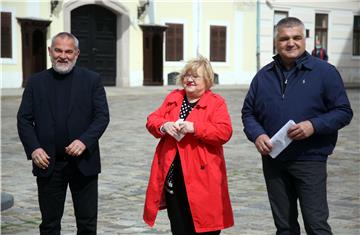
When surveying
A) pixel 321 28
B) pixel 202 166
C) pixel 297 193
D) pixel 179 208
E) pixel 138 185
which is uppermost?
pixel 321 28

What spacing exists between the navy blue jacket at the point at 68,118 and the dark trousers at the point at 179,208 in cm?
56

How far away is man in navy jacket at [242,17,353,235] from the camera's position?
13.4 feet

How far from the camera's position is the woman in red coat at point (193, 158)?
4.25 meters

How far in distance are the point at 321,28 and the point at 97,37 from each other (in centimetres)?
1243

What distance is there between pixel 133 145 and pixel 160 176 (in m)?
6.87

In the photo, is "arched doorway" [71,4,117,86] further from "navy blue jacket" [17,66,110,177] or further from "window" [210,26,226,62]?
"navy blue jacket" [17,66,110,177]

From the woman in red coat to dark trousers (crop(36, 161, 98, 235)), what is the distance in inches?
17.1

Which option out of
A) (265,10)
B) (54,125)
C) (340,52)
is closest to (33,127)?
(54,125)

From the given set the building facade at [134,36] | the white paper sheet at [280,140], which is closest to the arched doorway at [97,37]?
the building facade at [134,36]

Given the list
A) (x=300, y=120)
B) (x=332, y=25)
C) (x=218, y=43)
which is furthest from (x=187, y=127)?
(x=332, y=25)

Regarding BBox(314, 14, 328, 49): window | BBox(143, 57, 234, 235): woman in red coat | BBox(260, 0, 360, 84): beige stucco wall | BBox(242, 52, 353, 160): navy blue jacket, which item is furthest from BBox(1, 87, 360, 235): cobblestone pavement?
BBox(314, 14, 328, 49): window

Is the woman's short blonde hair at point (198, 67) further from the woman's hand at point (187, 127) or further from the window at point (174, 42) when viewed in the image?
the window at point (174, 42)

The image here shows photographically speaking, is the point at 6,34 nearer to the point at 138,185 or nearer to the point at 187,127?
the point at 138,185

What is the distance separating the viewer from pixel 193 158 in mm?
4266
